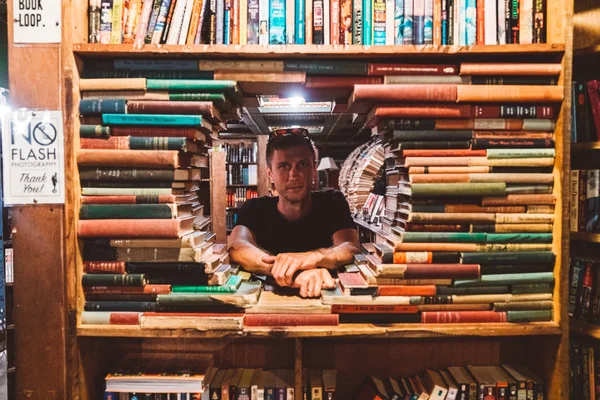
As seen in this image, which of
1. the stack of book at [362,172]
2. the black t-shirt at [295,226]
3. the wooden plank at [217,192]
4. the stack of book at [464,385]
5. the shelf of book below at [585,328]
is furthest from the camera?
the wooden plank at [217,192]

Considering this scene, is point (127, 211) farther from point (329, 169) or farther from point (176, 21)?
point (329, 169)

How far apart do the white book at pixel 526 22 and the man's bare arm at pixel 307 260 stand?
1.06 m

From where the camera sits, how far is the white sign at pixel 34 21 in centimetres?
131

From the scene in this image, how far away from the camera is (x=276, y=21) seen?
1369mm

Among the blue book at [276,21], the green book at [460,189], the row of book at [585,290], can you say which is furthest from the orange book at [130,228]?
the row of book at [585,290]

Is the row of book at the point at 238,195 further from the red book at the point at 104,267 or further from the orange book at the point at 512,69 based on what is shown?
the orange book at the point at 512,69

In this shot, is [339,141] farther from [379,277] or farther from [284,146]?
[379,277]

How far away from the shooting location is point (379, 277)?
4.51 feet

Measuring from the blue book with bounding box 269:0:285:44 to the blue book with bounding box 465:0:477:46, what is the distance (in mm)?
622

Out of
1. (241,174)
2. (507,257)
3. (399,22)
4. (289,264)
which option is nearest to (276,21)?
(399,22)

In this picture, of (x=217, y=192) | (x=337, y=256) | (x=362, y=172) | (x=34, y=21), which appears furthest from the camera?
(x=217, y=192)

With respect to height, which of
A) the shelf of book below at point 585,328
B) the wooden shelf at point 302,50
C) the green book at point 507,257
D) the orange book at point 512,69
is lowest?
the shelf of book below at point 585,328

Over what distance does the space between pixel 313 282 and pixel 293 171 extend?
915 mm

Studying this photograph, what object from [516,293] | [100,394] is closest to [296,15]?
[516,293]
